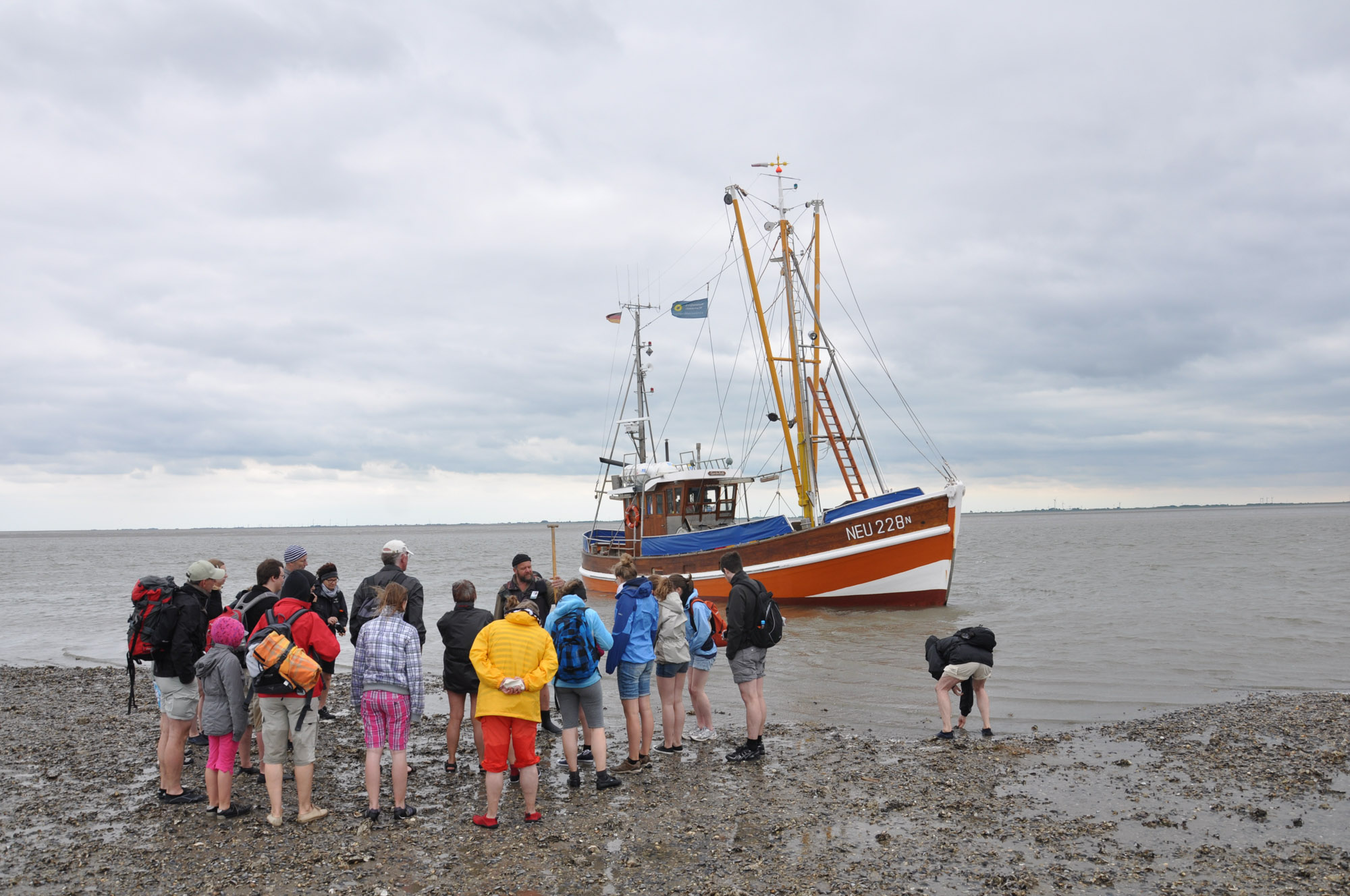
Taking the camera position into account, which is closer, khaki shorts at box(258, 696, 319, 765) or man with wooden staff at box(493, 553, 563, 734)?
khaki shorts at box(258, 696, 319, 765)

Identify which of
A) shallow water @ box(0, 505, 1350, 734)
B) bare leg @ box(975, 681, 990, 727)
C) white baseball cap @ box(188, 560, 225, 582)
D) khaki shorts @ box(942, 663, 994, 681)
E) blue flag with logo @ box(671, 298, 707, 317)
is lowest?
shallow water @ box(0, 505, 1350, 734)

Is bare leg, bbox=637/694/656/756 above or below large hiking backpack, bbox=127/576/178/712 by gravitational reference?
below

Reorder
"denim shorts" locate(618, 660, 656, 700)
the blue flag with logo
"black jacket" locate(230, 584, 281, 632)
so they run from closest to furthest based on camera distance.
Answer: "black jacket" locate(230, 584, 281, 632)
"denim shorts" locate(618, 660, 656, 700)
the blue flag with logo

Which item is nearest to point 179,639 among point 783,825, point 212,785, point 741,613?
point 212,785

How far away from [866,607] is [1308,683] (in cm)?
1080

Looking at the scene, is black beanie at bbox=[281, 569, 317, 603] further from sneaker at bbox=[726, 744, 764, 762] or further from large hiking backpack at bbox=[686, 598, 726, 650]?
sneaker at bbox=[726, 744, 764, 762]

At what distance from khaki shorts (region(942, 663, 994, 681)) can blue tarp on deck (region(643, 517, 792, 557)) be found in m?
13.6

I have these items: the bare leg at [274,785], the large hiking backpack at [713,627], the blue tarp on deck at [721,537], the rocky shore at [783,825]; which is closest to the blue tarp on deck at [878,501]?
the blue tarp on deck at [721,537]

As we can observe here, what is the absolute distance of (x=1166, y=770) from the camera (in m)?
6.68

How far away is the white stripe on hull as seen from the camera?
67.6 ft

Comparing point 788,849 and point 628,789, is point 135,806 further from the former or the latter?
point 788,849

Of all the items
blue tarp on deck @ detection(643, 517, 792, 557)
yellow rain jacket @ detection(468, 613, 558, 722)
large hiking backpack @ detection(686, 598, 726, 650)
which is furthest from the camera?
blue tarp on deck @ detection(643, 517, 792, 557)

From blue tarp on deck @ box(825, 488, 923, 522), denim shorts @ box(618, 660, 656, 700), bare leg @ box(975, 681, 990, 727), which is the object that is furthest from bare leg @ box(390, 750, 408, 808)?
blue tarp on deck @ box(825, 488, 923, 522)

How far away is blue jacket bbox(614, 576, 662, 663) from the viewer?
6.74 metres
